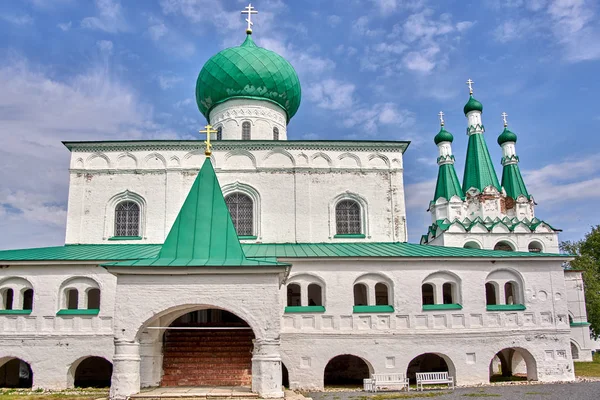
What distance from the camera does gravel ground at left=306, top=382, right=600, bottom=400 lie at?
1146 centimetres

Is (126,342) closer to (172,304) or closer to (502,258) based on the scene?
(172,304)

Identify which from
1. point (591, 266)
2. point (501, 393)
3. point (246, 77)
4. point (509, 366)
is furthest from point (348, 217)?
point (591, 266)

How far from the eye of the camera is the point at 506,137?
73.5ft

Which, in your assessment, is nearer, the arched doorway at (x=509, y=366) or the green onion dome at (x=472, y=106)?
the arched doorway at (x=509, y=366)

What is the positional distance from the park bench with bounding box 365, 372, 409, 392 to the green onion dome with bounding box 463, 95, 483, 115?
41.6ft

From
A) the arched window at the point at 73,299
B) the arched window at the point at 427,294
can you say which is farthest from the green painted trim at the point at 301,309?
the arched window at the point at 73,299

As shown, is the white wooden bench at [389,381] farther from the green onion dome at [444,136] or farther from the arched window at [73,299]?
the green onion dome at [444,136]

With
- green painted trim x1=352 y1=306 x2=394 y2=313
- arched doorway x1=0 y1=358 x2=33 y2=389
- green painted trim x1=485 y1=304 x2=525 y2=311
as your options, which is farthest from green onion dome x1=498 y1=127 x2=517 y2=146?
arched doorway x1=0 y1=358 x2=33 y2=389

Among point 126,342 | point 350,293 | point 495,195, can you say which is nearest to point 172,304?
point 126,342

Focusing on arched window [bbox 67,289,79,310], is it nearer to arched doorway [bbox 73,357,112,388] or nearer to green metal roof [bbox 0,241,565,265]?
green metal roof [bbox 0,241,565,265]

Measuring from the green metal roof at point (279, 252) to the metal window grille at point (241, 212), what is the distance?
0.83 m

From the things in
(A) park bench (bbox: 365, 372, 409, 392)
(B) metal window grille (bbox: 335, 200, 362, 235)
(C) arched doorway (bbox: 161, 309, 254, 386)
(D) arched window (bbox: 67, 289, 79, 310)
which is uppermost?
(B) metal window grille (bbox: 335, 200, 362, 235)

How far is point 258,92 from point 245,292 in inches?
408

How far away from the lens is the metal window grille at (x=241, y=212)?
16.5 metres
